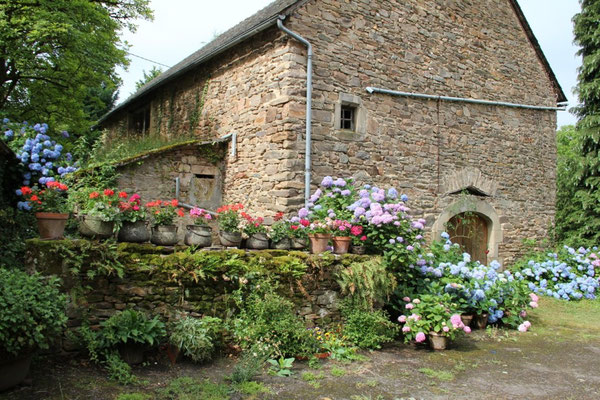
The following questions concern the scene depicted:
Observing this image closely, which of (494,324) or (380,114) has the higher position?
(380,114)

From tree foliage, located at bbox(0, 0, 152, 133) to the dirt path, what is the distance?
7986 millimetres

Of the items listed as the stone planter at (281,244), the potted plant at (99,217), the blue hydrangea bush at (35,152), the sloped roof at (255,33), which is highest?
the sloped roof at (255,33)

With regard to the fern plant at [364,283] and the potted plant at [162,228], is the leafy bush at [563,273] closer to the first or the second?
the fern plant at [364,283]

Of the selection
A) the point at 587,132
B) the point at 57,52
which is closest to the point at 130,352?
the point at 57,52

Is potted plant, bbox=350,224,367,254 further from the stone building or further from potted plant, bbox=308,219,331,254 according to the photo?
the stone building

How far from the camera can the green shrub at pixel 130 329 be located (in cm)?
452

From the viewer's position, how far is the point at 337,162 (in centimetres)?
878

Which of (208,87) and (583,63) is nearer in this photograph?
(208,87)

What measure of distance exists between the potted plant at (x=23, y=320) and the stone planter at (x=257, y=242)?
Result: 241 centimetres

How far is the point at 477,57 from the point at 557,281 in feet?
18.3

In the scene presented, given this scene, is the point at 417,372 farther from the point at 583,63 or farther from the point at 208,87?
the point at 583,63

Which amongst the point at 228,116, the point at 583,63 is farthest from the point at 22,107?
the point at 583,63

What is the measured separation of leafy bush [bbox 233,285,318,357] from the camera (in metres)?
5.21

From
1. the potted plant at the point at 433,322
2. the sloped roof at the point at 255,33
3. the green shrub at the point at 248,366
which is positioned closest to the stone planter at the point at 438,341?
the potted plant at the point at 433,322
